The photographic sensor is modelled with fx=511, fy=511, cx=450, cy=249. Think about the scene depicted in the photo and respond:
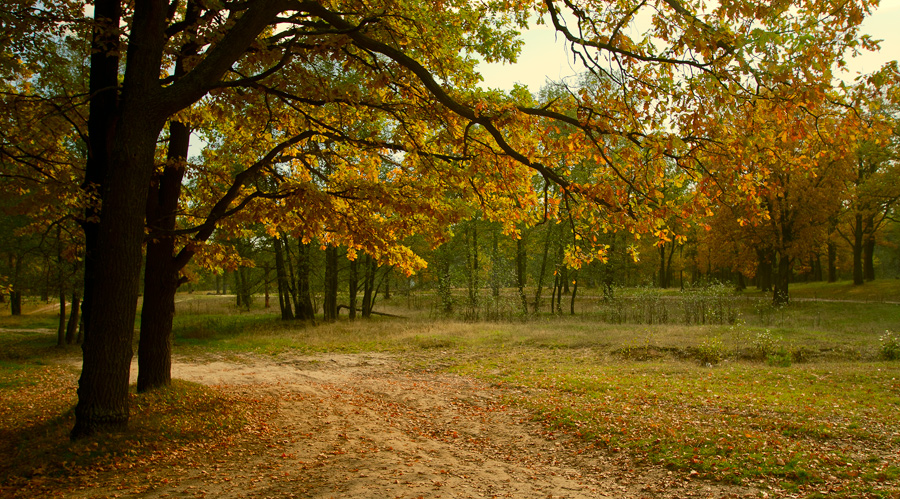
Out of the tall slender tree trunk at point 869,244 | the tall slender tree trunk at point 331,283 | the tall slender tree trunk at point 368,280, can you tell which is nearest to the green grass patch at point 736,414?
the tall slender tree trunk at point 331,283

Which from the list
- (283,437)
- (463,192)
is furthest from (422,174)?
(283,437)

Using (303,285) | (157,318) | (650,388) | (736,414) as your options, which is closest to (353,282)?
(303,285)

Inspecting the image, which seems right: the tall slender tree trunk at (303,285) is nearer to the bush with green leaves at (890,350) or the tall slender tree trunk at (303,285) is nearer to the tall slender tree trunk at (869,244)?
the bush with green leaves at (890,350)

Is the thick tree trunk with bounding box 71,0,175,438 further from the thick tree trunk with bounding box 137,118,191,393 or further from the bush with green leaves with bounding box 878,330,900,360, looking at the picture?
the bush with green leaves with bounding box 878,330,900,360

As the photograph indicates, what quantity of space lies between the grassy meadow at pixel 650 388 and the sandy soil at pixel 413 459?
1.50 ft

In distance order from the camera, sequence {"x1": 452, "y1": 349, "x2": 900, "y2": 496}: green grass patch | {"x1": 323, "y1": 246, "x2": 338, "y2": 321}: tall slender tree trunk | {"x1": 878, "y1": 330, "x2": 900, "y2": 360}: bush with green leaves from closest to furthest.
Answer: {"x1": 452, "y1": 349, "x2": 900, "y2": 496}: green grass patch
{"x1": 878, "y1": 330, "x2": 900, "y2": 360}: bush with green leaves
{"x1": 323, "y1": 246, "x2": 338, "y2": 321}: tall slender tree trunk

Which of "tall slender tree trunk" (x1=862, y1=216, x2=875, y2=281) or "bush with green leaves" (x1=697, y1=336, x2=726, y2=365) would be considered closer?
"bush with green leaves" (x1=697, y1=336, x2=726, y2=365)

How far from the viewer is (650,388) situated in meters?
10.2

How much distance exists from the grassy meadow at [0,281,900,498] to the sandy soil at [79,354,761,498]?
0.46 meters

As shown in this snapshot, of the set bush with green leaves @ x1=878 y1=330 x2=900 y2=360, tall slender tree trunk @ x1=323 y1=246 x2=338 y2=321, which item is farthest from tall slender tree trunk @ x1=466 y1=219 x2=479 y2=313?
bush with green leaves @ x1=878 y1=330 x2=900 y2=360

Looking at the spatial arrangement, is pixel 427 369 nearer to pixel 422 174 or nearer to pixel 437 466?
pixel 422 174

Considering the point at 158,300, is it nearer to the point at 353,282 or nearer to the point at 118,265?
the point at 118,265

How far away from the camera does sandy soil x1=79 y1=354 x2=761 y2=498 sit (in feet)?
17.5

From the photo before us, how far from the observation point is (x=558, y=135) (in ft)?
25.6
